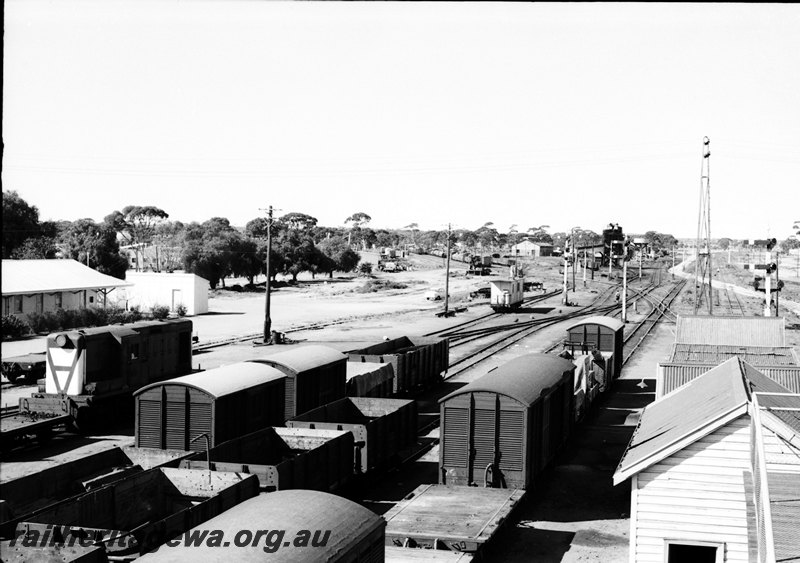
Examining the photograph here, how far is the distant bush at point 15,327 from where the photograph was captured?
5159 centimetres

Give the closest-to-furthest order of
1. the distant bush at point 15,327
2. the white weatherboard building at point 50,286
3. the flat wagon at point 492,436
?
the flat wagon at point 492,436, the distant bush at point 15,327, the white weatherboard building at point 50,286

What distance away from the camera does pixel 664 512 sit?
14711 mm

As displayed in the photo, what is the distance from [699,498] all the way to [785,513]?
3721 millimetres

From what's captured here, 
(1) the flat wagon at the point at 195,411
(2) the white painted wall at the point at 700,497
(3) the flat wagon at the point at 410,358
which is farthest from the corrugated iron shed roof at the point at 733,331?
(2) the white painted wall at the point at 700,497

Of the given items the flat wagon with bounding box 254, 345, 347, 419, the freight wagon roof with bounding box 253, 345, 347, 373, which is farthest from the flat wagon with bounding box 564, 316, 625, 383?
the freight wagon roof with bounding box 253, 345, 347, 373

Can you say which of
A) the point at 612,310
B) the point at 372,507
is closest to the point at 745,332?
the point at 372,507

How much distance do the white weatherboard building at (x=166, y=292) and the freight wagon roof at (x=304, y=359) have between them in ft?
145

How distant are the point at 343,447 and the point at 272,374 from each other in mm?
4826

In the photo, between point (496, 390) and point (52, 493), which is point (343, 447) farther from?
point (52, 493)

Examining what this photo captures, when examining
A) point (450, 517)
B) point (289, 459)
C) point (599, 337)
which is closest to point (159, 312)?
point (599, 337)

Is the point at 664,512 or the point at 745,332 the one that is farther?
the point at 745,332

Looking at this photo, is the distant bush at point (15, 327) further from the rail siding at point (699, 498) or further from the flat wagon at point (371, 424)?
the rail siding at point (699, 498)

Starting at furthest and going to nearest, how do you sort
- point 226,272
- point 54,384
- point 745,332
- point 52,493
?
point 226,272
point 745,332
point 54,384
point 52,493

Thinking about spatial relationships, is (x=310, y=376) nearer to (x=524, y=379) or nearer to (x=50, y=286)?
(x=524, y=379)
